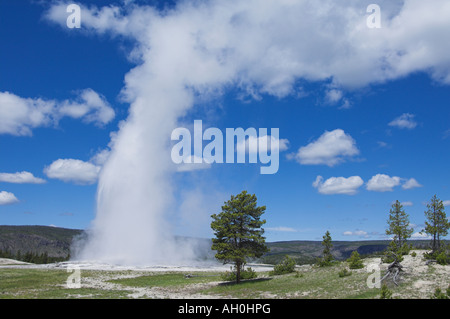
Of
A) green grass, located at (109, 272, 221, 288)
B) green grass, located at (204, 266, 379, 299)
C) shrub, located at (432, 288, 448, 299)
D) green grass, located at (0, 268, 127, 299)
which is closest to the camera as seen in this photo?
shrub, located at (432, 288, 448, 299)

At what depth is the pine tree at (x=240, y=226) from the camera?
45.4m

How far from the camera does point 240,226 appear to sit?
46.1 m

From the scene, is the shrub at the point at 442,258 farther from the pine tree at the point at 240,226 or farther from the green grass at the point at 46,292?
the green grass at the point at 46,292

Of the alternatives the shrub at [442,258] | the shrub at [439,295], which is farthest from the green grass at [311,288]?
the shrub at [442,258]

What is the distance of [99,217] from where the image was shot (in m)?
117

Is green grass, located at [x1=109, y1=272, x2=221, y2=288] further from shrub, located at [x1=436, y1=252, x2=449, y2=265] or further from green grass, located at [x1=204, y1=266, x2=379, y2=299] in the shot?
shrub, located at [x1=436, y1=252, x2=449, y2=265]

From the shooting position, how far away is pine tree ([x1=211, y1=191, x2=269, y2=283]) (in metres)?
45.4

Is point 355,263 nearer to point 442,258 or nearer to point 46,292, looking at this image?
point 442,258

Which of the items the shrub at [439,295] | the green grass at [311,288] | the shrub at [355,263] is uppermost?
the shrub at [439,295]

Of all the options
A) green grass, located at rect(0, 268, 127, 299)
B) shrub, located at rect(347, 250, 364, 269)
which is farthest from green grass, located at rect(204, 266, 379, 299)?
green grass, located at rect(0, 268, 127, 299)
